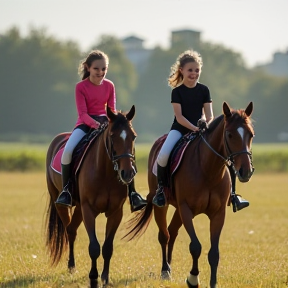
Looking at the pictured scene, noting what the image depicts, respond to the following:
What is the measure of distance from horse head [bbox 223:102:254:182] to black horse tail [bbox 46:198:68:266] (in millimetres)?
3825

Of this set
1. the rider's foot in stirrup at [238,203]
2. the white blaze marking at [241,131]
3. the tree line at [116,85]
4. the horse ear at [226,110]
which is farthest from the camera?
the tree line at [116,85]

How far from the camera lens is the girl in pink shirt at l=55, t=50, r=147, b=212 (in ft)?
34.1

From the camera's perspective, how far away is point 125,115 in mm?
9328

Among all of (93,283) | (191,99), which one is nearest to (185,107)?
(191,99)

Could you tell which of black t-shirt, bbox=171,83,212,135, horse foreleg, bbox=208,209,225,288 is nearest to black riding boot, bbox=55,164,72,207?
black t-shirt, bbox=171,83,212,135

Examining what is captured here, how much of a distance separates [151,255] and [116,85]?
106 metres

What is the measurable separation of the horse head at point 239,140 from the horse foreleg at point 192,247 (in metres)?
1.09

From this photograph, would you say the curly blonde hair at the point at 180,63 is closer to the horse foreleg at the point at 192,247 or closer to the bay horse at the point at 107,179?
the bay horse at the point at 107,179

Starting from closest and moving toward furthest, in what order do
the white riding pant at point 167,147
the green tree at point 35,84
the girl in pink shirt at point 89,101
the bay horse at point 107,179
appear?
the bay horse at point 107,179 → the white riding pant at point 167,147 → the girl in pink shirt at point 89,101 → the green tree at point 35,84

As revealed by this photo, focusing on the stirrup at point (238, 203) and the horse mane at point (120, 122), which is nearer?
the horse mane at point (120, 122)

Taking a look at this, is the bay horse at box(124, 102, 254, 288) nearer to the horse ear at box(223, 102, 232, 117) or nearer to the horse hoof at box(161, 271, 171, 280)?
the horse ear at box(223, 102, 232, 117)

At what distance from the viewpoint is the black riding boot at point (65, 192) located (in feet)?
33.8

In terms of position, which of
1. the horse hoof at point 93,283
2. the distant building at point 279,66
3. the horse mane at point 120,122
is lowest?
the horse hoof at point 93,283

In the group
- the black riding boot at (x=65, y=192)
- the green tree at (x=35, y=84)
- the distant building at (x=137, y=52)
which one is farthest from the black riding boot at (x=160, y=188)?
the distant building at (x=137, y=52)
